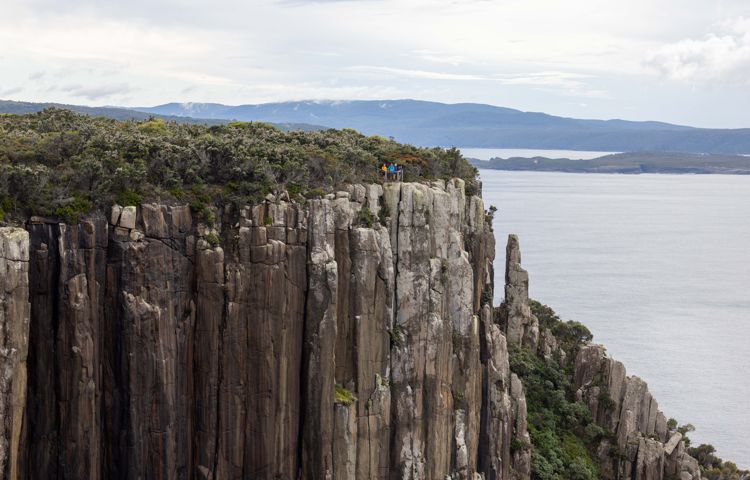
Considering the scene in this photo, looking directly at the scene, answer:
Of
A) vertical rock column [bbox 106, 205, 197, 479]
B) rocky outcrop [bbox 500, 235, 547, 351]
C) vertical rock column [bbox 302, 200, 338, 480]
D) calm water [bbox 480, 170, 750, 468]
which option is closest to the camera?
vertical rock column [bbox 106, 205, 197, 479]

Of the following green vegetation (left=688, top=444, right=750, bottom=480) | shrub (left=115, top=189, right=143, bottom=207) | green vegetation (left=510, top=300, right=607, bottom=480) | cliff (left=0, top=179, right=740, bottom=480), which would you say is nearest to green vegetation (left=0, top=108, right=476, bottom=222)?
shrub (left=115, top=189, right=143, bottom=207)

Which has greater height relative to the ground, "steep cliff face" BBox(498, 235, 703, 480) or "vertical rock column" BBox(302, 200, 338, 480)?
"vertical rock column" BBox(302, 200, 338, 480)

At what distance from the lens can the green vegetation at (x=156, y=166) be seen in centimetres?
3628

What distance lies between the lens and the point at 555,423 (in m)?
60.7

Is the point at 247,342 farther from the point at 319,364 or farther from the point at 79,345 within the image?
the point at 79,345

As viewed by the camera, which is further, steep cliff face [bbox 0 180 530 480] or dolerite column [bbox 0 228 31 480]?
steep cliff face [bbox 0 180 530 480]

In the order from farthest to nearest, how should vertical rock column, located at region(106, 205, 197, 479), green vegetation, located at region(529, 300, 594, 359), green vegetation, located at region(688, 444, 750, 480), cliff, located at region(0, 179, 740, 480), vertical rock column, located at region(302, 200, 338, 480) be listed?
green vegetation, located at region(529, 300, 594, 359)
green vegetation, located at region(688, 444, 750, 480)
vertical rock column, located at region(302, 200, 338, 480)
vertical rock column, located at region(106, 205, 197, 479)
cliff, located at region(0, 179, 740, 480)

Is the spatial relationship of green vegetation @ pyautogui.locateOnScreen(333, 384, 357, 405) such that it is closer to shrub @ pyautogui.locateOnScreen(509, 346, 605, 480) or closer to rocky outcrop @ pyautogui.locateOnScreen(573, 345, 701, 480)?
shrub @ pyautogui.locateOnScreen(509, 346, 605, 480)

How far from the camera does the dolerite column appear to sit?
32719 mm

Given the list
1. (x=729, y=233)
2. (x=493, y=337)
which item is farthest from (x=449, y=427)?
(x=729, y=233)

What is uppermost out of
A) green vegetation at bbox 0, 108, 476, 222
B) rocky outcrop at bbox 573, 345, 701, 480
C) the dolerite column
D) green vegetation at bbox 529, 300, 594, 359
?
green vegetation at bbox 0, 108, 476, 222

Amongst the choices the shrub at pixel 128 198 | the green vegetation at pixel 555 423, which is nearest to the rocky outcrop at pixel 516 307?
the green vegetation at pixel 555 423

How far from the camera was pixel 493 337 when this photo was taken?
5262cm

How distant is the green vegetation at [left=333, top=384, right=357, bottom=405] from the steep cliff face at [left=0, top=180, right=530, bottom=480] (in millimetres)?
73
